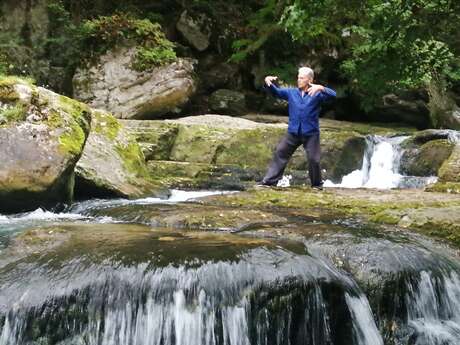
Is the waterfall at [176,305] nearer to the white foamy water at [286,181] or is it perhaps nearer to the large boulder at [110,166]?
the large boulder at [110,166]

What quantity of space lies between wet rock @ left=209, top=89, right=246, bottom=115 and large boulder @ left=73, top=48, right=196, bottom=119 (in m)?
1.44

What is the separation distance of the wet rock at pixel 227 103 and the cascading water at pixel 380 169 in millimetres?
5326

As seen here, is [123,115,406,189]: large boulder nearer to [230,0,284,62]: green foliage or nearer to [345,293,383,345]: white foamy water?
[230,0,284,62]: green foliage

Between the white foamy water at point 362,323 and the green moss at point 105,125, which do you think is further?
the green moss at point 105,125

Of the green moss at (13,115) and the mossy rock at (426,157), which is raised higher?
the green moss at (13,115)

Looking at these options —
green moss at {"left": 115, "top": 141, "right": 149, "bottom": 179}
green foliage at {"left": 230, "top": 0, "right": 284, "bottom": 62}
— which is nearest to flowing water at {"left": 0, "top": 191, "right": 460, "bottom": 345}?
green moss at {"left": 115, "top": 141, "right": 149, "bottom": 179}

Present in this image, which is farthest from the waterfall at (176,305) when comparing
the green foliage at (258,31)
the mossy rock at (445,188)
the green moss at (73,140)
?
the green foliage at (258,31)

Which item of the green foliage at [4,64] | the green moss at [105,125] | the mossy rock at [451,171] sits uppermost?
the green foliage at [4,64]

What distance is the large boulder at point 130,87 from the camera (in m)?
14.6

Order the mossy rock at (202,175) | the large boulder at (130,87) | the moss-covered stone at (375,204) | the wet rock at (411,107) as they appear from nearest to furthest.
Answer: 1. the moss-covered stone at (375,204)
2. the mossy rock at (202,175)
3. the large boulder at (130,87)
4. the wet rock at (411,107)

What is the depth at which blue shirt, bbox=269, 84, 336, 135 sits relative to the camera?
7.73 m

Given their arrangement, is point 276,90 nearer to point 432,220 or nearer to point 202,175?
point 202,175

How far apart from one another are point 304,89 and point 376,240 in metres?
3.36

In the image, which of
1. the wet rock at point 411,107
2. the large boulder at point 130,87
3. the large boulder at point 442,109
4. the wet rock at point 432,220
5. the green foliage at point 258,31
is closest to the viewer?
the wet rock at point 432,220
